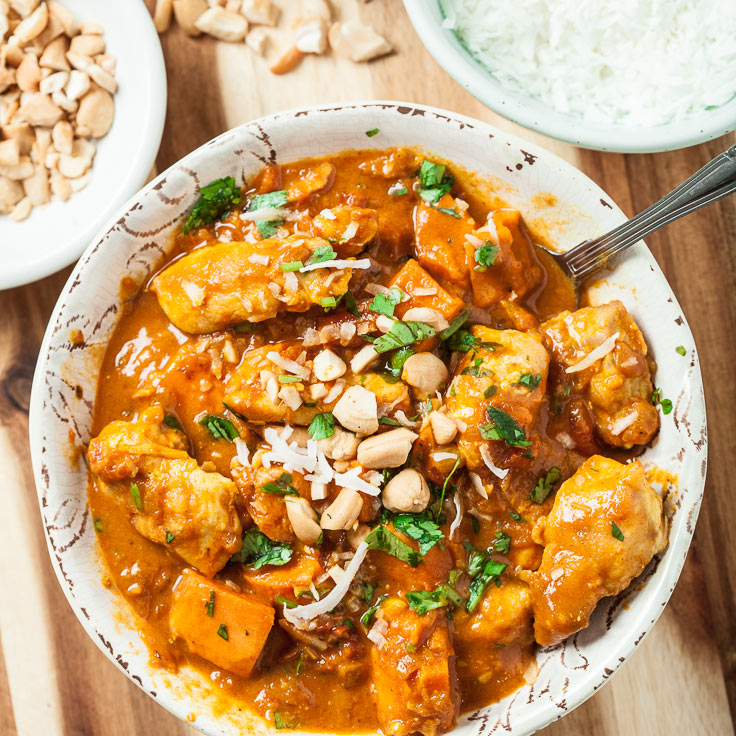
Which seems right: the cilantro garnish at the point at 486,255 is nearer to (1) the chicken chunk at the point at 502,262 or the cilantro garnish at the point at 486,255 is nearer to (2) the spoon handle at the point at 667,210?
(1) the chicken chunk at the point at 502,262

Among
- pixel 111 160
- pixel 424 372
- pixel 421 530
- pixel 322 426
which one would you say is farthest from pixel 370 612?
pixel 111 160

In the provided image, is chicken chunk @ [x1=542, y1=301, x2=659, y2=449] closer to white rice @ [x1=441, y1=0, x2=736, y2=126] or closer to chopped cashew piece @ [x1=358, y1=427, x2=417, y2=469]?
chopped cashew piece @ [x1=358, y1=427, x2=417, y2=469]

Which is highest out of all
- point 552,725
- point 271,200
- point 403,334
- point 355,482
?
point 271,200

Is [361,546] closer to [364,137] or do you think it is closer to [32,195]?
[364,137]

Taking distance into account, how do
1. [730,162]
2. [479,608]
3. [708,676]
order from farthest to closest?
[708,676]
[479,608]
[730,162]

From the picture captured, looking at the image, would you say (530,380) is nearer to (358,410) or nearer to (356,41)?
(358,410)

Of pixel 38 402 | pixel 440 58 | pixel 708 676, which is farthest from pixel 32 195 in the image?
pixel 708 676
